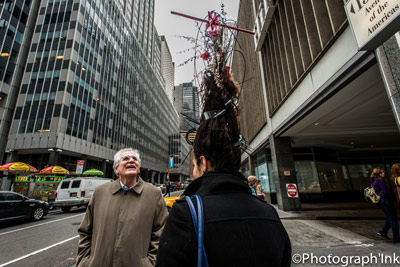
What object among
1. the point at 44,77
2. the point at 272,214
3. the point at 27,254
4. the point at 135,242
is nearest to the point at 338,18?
the point at 272,214

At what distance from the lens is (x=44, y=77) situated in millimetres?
25672

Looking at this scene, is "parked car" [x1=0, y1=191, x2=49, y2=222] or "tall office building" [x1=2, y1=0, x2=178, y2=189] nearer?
"parked car" [x1=0, y1=191, x2=49, y2=222]

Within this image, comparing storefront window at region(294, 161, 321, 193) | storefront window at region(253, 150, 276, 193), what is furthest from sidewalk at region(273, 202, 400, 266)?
storefront window at region(294, 161, 321, 193)

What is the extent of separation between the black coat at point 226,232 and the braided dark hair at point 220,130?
207 millimetres

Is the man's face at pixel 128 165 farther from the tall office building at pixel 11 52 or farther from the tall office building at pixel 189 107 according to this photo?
the tall office building at pixel 11 52

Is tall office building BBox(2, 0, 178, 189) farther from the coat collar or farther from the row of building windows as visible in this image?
the coat collar

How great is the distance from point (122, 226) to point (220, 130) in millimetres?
1757

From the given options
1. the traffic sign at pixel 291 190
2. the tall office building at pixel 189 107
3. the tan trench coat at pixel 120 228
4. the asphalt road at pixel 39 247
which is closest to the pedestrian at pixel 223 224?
the tall office building at pixel 189 107

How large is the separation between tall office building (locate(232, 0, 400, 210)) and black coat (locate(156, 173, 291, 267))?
3.78ft

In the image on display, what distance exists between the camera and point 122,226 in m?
2.12

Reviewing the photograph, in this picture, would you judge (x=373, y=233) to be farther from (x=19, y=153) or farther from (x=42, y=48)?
(x=42, y=48)

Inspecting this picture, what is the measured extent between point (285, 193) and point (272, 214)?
11.3m

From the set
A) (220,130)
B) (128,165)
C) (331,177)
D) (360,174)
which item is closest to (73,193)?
(128,165)

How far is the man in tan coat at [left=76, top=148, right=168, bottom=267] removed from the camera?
80.1 inches
